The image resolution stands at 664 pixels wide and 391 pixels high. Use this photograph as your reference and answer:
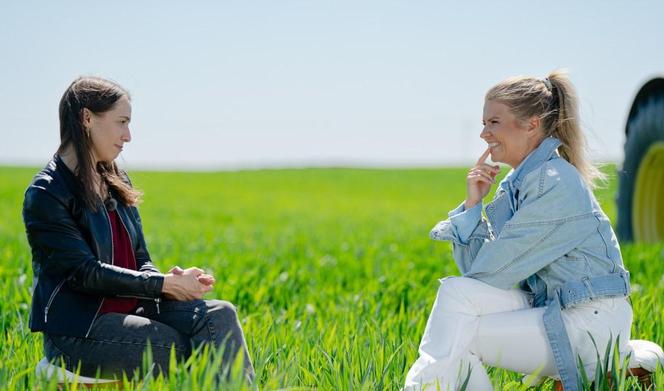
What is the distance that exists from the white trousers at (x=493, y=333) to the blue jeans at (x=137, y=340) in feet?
2.56

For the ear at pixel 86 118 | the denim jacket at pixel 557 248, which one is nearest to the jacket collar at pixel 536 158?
the denim jacket at pixel 557 248

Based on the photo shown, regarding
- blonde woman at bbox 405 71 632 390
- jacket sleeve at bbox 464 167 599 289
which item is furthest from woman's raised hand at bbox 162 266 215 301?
jacket sleeve at bbox 464 167 599 289

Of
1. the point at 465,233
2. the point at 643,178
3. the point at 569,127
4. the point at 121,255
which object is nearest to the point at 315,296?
the point at 121,255

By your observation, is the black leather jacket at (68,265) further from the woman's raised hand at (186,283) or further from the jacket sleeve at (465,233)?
the jacket sleeve at (465,233)

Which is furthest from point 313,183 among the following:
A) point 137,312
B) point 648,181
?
point 137,312

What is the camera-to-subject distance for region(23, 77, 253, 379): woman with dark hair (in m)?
3.55

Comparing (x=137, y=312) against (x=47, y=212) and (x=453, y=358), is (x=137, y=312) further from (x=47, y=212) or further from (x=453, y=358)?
(x=453, y=358)

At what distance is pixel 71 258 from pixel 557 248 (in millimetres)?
1980

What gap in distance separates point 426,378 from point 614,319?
85 cm

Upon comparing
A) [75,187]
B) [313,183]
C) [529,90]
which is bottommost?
[313,183]

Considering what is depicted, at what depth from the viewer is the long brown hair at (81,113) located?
145 inches

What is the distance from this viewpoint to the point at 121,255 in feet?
12.8

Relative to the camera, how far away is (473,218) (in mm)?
3766

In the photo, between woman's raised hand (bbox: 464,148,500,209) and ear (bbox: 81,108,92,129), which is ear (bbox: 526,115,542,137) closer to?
woman's raised hand (bbox: 464,148,500,209)
